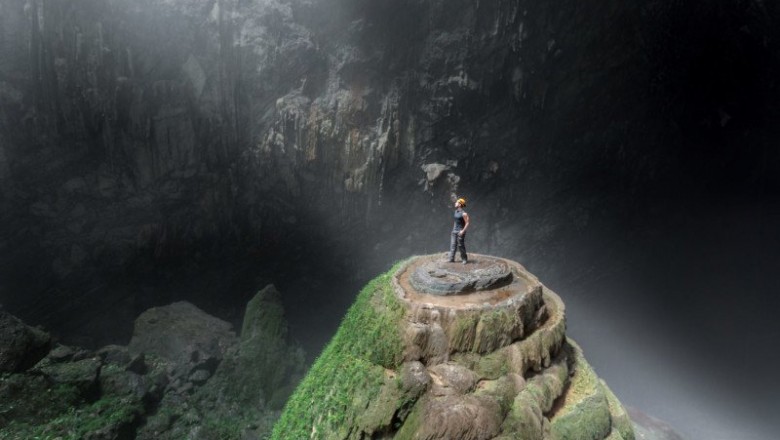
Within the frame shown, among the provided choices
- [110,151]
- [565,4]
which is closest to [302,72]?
[110,151]

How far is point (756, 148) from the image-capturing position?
76.4 feet

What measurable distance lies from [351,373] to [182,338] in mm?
11901

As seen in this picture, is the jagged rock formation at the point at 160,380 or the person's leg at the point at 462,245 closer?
the person's leg at the point at 462,245

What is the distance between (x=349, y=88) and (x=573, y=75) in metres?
11.0

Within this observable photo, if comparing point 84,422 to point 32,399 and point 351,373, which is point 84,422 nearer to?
point 32,399

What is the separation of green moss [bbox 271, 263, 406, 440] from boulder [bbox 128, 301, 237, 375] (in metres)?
8.29

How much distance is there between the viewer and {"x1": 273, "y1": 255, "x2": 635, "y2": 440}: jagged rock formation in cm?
827

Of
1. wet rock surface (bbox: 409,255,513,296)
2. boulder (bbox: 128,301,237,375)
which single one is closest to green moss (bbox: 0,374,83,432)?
boulder (bbox: 128,301,237,375)

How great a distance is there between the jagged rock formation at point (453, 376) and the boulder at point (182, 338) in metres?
8.49

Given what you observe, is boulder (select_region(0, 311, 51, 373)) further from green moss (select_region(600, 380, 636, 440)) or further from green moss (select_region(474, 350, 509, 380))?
green moss (select_region(600, 380, 636, 440))

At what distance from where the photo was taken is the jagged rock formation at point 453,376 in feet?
27.1

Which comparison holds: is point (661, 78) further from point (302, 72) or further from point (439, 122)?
point (302, 72)

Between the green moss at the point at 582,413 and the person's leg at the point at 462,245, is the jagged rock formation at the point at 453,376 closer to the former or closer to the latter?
the green moss at the point at 582,413

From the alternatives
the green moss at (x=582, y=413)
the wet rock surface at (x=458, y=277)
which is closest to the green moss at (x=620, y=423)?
the green moss at (x=582, y=413)
